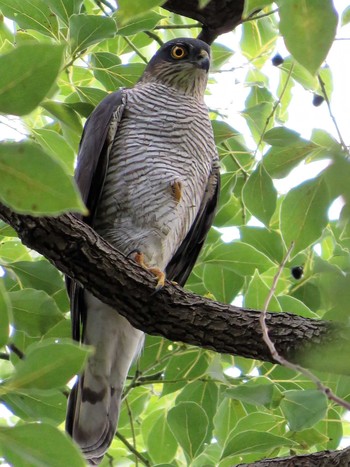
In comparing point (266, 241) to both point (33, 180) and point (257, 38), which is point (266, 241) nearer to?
point (257, 38)

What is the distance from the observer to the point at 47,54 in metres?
1.13

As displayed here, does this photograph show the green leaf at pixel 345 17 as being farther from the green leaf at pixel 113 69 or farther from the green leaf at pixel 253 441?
the green leaf at pixel 253 441

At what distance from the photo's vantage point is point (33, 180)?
1.07 m

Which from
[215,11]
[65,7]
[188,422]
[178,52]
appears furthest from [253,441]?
[178,52]

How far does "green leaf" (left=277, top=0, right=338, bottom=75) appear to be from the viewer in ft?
3.93

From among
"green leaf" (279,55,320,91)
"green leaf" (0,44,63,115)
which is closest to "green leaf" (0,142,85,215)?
"green leaf" (0,44,63,115)

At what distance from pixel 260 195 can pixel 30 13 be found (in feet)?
4.06

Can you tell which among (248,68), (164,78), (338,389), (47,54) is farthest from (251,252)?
(47,54)

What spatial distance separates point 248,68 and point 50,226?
2.14 metres

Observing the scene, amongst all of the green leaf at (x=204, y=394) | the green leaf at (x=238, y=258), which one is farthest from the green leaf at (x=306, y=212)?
the green leaf at (x=204, y=394)

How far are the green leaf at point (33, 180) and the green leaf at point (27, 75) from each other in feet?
0.29

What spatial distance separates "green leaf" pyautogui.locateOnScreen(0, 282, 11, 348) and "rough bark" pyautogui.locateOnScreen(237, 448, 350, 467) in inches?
60.3

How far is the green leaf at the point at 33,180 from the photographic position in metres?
1.07

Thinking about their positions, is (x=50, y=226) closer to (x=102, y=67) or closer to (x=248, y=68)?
(x=102, y=67)
